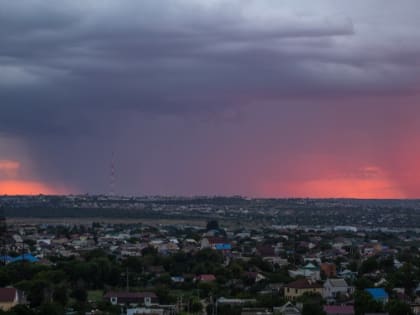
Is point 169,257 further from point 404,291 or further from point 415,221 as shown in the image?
point 415,221

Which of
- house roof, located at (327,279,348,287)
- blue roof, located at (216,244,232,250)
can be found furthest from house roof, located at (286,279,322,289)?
blue roof, located at (216,244,232,250)

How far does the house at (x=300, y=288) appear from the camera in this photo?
56.8 meters

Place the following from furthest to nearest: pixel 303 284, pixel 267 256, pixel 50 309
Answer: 1. pixel 267 256
2. pixel 303 284
3. pixel 50 309

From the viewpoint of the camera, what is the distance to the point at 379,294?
53750 millimetres

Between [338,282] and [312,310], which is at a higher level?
[338,282]

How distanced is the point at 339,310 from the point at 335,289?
1177 cm

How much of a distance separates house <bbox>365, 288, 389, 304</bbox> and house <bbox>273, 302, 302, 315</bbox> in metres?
5.17

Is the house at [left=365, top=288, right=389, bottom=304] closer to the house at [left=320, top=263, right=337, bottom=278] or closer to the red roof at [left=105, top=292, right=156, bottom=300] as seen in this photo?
the red roof at [left=105, top=292, right=156, bottom=300]

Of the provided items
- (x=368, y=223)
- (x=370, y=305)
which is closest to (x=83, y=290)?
(x=370, y=305)

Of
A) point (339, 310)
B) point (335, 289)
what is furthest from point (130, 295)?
point (339, 310)

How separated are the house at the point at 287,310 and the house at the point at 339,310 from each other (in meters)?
1.35

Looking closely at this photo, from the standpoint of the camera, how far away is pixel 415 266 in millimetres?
69562

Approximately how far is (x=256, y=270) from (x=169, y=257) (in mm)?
9313

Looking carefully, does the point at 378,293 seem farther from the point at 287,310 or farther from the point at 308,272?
the point at 308,272
